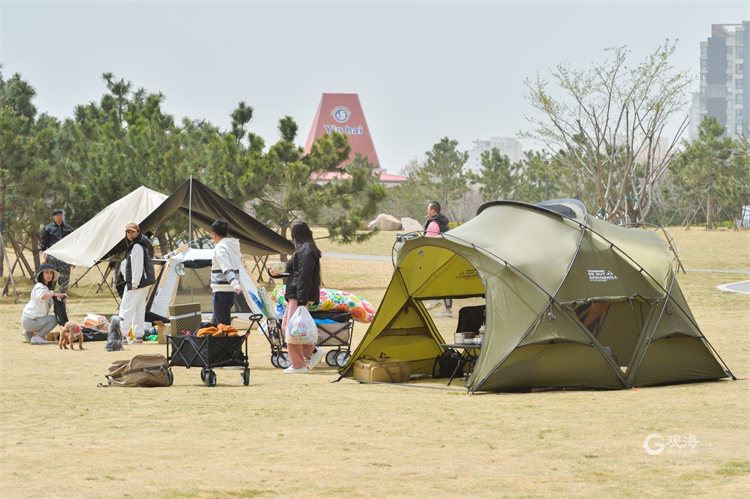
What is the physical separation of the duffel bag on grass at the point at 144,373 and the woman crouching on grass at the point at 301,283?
1.51 metres

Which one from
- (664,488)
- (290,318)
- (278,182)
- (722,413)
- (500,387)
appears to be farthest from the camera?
(278,182)

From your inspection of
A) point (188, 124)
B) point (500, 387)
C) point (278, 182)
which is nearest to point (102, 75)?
point (188, 124)

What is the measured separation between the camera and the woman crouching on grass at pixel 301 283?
10742 millimetres

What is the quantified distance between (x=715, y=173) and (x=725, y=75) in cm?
10599

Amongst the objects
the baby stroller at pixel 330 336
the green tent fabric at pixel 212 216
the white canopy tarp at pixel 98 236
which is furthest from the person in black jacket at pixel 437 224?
the white canopy tarp at pixel 98 236

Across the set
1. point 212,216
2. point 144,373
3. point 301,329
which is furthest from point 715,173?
point 144,373

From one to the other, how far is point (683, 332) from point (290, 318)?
3.91 m

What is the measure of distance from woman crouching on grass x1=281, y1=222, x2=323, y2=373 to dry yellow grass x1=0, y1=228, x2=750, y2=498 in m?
0.20

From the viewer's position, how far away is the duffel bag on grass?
9835 millimetres

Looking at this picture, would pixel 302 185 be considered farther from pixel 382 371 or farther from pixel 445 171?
pixel 445 171

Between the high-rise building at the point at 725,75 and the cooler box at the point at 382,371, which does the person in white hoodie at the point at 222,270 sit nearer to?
the cooler box at the point at 382,371

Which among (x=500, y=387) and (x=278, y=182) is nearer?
(x=500, y=387)

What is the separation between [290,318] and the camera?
10.8m

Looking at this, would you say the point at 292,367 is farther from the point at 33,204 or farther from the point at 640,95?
the point at 640,95
